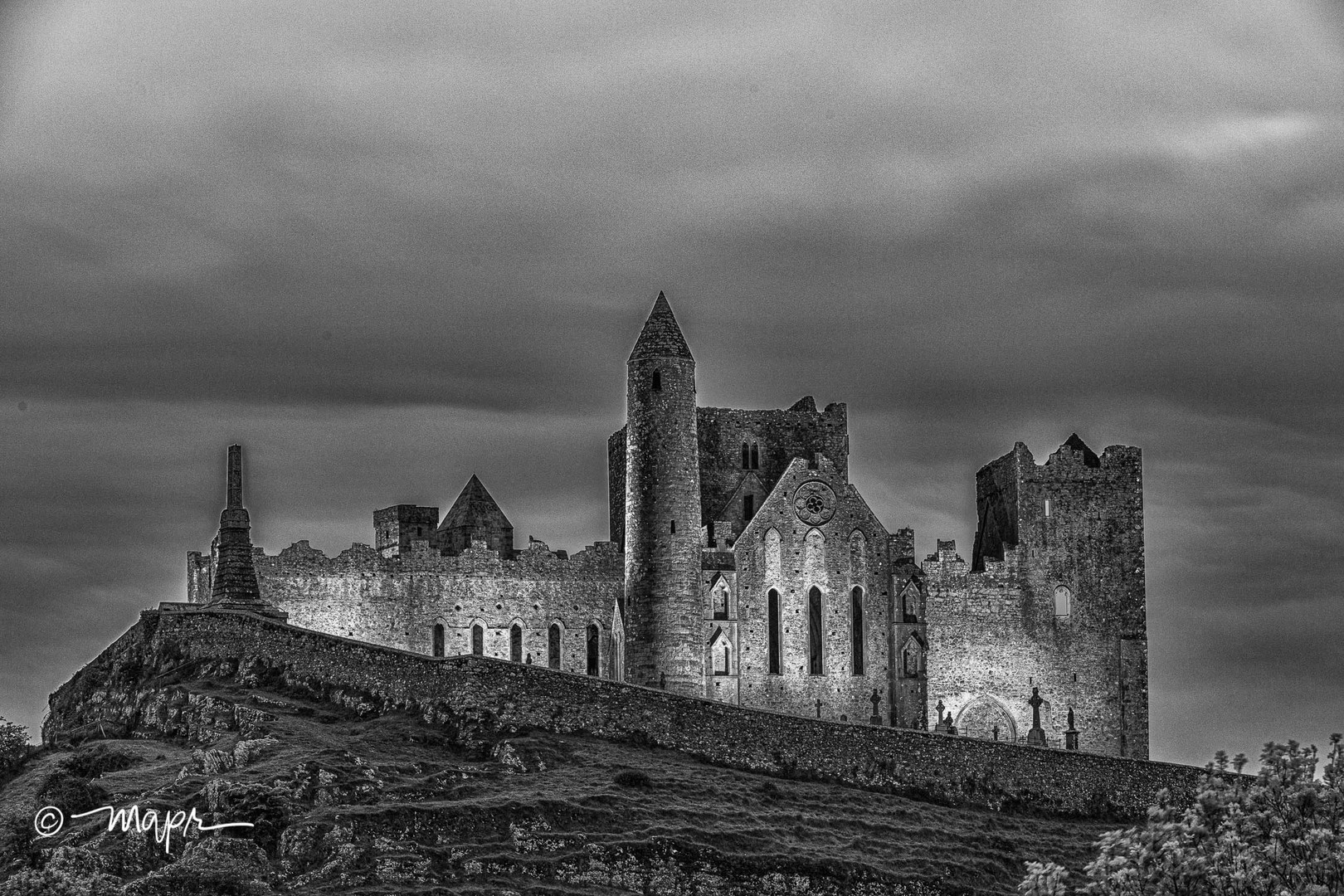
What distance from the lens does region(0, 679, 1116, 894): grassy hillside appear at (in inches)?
2601

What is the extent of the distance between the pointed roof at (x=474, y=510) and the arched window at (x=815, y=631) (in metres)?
14.3

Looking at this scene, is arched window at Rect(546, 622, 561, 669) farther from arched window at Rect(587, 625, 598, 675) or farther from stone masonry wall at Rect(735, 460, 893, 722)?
stone masonry wall at Rect(735, 460, 893, 722)

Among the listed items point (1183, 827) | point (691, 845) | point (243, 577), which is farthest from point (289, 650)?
point (1183, 827)

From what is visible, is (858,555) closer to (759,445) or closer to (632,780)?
(759,445)

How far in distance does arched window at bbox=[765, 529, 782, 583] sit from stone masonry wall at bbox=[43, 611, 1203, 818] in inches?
611

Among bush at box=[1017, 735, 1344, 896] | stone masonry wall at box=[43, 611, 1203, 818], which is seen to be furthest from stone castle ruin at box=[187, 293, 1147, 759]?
bush at box=[1017, 735, 1344, 896]

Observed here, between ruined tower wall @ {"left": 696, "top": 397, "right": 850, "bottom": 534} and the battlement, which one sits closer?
the battlement

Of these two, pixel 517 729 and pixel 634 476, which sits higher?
pixel 634 476

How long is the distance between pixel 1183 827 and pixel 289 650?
160 ft

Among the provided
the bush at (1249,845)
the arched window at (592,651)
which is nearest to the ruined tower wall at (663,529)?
the arched window at (592,651)

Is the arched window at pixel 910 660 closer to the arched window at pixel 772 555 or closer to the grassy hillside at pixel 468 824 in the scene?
the arched window at pixel 772 555

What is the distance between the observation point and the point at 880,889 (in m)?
71.4

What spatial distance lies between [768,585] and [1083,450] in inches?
665

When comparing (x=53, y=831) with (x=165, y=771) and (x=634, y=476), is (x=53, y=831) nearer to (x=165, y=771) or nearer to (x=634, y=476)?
(x=165, y=771)
